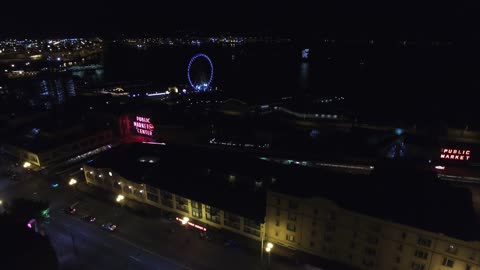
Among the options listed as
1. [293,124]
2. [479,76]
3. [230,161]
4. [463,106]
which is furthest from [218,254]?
[479,76]

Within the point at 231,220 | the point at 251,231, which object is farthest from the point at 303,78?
the point at 251,231

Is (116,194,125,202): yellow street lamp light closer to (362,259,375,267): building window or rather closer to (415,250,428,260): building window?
(362,259,375,267): building window

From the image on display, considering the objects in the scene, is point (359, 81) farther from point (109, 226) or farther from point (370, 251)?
point (109, 226)

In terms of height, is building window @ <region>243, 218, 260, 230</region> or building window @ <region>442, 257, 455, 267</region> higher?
building window @ <region>442, 257, 455, 267</region>

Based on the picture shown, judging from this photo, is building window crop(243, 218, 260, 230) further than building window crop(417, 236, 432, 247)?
Yes

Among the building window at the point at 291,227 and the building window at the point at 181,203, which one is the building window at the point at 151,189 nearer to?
the building window at the point at 181,203

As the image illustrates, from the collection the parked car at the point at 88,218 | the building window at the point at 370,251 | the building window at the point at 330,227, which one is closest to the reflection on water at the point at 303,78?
the building window at the point at 330,227

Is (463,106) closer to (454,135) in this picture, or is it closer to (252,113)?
(454,135)

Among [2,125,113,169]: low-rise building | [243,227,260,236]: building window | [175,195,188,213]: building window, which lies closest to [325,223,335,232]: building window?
[243,227,260,236]: building window
